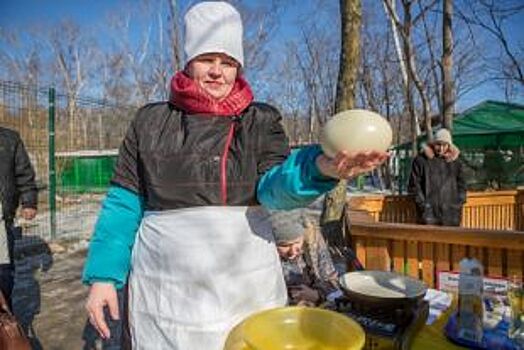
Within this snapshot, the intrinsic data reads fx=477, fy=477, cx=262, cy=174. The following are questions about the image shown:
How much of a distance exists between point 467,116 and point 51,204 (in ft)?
41.5

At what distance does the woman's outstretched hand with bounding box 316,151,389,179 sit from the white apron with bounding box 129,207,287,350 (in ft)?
1.69

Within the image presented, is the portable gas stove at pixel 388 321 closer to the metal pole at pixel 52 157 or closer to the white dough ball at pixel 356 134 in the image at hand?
the white dough ball at pixel 356 134

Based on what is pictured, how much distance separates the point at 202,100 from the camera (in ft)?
5.54

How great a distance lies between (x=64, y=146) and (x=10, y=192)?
6267 millimetres

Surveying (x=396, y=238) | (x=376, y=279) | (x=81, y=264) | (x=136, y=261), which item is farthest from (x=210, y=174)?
(x=81, y=264)

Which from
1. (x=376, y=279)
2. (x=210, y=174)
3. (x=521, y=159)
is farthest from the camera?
(x=521, y=159)

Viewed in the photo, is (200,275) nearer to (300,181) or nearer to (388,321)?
(300,181)

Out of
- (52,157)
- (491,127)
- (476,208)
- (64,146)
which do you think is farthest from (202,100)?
(491,127)

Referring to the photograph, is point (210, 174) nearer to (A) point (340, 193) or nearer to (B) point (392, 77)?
(A) point (340, 193)

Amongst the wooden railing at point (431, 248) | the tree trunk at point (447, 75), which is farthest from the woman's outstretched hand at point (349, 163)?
the tree trunk at point (447, 75)

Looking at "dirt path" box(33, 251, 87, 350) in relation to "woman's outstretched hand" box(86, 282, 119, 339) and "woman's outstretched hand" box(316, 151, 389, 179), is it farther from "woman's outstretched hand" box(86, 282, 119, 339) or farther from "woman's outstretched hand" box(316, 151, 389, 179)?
"woman's outstretched hand" box(316, 151, 389, 179)

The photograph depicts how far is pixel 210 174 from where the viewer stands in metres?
1.59

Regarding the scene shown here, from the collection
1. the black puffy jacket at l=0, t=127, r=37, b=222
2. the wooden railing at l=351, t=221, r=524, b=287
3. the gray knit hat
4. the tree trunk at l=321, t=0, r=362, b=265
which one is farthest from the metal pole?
the gray knit hat

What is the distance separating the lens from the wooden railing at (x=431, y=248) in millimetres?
3146
